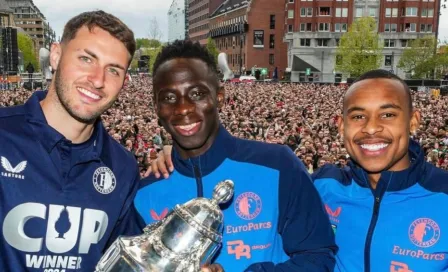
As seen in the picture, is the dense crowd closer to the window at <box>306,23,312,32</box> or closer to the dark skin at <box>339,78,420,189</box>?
the dark skin at <box>339,78,420,189</box>

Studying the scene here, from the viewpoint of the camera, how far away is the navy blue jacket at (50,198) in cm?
253

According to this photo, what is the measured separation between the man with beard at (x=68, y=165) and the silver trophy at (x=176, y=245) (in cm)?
68

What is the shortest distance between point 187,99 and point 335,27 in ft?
226

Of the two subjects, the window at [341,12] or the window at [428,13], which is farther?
the window at [341,12]

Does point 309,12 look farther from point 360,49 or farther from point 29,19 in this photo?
point 29,19

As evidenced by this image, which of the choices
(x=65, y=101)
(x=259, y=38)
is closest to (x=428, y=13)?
(x=259, y=38)

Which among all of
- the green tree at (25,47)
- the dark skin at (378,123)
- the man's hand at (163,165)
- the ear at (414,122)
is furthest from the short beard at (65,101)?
the green tree at (25,47)

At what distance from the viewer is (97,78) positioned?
2.62m

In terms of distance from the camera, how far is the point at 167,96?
2.59 meters

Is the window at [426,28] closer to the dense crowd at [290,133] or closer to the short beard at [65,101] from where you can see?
the dense crowd at [290,133]

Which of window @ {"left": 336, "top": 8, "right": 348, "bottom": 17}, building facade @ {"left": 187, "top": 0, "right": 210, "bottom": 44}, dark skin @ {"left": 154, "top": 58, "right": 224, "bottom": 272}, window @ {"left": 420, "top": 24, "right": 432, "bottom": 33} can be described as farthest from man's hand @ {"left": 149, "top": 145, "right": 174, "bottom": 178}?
building facade @ {"left": 187, "top": 0, "right": 210, "bottom": 44}

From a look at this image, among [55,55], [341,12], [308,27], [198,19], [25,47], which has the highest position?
[198,19]

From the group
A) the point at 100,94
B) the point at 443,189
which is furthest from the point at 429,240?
the point at 100,94

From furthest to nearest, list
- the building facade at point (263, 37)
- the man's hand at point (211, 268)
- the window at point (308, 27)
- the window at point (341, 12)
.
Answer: the building facade at point (263, 37) < the window at point (308, 27) < the window at point (341, 12) < the man's hand at point (211, 268)
